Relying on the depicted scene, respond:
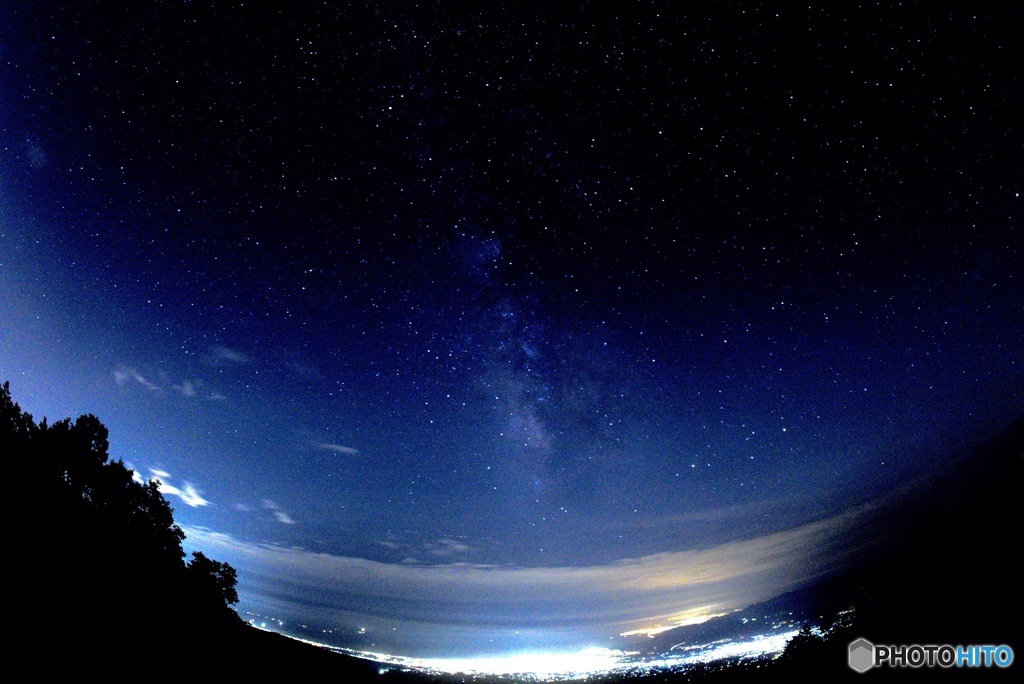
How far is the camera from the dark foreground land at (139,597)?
10.9m

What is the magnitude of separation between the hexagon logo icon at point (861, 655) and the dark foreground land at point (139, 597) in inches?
448

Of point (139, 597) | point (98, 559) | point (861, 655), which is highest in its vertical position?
point (98, 559)

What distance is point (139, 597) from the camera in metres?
15.0

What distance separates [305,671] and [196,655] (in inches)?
302

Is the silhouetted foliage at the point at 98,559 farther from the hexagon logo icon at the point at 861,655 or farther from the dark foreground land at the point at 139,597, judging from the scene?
the hexagon logo icon at the point at 861,655

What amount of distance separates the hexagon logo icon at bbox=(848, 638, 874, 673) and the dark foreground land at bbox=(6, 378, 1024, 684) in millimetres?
11383

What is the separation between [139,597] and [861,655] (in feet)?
90.3

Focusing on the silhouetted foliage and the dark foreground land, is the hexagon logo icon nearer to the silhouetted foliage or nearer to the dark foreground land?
the dark foreground land

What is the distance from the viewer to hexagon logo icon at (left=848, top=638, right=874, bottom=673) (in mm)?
13867

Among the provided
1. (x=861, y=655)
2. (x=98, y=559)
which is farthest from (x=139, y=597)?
(x=861, y=655)

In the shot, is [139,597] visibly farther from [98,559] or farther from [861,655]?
[861,655]

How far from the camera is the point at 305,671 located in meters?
19.7

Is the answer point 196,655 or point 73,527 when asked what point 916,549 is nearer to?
point 196,655

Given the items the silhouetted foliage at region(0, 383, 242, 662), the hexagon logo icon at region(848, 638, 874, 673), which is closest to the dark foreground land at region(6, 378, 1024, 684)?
the silhouetted foliage at region(0, 383, 242, 662)
